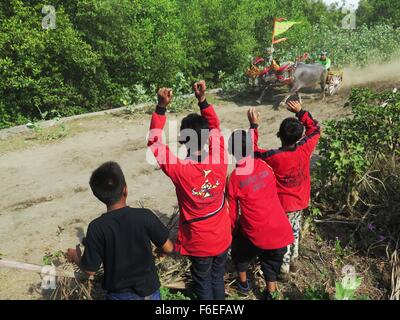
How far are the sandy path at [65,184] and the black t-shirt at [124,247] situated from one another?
77.2 inches

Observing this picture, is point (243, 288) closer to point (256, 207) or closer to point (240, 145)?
point (256, 207)

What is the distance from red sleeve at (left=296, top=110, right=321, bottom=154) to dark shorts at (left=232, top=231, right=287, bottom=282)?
3.00 ft

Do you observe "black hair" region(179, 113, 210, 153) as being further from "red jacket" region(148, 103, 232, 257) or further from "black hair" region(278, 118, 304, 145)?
"black hair" region(278, 118, 304, 145)

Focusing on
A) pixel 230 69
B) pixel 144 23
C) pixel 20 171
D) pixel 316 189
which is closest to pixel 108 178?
pixel 316 189

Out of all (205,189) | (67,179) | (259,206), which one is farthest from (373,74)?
(205,189)

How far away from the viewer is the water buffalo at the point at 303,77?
11516 mm

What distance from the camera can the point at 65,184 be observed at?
6914mm

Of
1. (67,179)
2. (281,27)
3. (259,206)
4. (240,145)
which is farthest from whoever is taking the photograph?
(281,27)

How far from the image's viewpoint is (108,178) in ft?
8.39

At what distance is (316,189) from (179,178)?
8.95 ft

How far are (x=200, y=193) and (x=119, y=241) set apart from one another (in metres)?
0.75

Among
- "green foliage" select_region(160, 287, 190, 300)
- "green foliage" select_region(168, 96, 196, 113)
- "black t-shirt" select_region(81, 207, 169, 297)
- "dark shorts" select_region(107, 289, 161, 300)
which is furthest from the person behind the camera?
"green foliage" select_region(168, 96, 196, 113)

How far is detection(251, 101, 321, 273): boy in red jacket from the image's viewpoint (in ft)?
11.4

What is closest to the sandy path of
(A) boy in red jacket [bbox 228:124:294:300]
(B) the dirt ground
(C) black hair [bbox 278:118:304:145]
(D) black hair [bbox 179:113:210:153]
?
(B) the dirt ground
